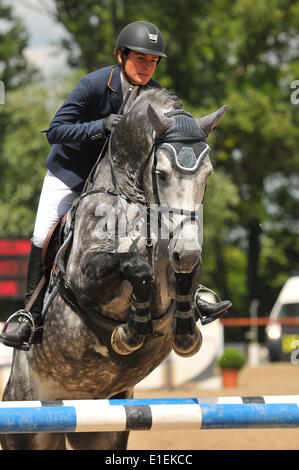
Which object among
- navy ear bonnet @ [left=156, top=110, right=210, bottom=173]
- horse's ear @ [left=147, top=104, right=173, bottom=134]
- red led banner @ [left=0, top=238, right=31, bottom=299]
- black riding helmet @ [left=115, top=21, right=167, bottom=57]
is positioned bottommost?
red led banner @ [left=0, top=238, right=31, bottom=299]

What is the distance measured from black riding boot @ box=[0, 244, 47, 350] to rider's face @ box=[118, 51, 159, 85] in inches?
47.2

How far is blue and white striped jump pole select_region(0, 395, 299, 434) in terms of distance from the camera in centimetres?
351

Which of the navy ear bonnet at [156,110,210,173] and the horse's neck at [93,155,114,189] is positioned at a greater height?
the navy ear bonnet at [156,110,210,173]

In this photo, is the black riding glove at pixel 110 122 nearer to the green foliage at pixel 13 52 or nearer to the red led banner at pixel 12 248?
the red led banner at pixel 12 248

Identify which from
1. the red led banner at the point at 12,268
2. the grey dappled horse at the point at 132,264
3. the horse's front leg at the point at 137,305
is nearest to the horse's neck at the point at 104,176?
the grey dappled horse at the point at 132,264

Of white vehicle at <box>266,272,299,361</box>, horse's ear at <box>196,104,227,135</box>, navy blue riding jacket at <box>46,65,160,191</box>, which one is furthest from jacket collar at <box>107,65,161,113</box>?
white vehicle at <box>266,272,299,361</box>

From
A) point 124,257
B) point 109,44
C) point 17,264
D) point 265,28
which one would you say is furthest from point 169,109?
point 265,28

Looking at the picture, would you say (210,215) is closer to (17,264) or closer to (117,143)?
(17,264)

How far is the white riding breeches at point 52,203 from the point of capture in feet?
16.4

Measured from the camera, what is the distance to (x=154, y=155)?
4.30 m

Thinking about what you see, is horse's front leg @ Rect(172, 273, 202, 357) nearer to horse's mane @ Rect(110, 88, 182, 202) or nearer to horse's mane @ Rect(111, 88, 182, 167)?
horse's mane @ Rect(110, 88, 182, 202)

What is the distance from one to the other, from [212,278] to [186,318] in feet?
98.8

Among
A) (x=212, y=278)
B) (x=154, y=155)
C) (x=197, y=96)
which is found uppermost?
(x=197, y=96)

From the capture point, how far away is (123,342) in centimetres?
430
